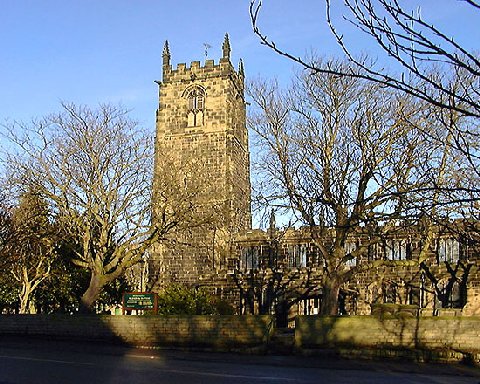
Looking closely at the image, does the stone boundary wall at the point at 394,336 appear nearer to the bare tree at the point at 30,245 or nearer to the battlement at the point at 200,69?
the bare tree at the point at 30,245

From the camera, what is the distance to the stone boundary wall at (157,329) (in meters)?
19.8

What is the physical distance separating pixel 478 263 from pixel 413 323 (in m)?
18.5

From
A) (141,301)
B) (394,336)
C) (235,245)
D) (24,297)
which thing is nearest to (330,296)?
(394,336)

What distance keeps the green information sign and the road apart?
4759mm

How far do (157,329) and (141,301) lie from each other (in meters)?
3.26

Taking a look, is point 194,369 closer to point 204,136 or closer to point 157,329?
point 157,329

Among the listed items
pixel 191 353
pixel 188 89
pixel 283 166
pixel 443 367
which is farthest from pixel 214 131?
pixel 443 367

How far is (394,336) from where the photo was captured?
18.2 meters

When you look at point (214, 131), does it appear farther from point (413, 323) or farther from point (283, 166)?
point (413, 323)

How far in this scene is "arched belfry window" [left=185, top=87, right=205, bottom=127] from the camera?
54.0 meters

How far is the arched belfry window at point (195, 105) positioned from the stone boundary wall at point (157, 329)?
31.5m

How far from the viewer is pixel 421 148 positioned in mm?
22922

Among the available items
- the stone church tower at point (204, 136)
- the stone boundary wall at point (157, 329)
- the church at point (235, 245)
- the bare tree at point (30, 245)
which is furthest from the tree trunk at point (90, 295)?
the stone church tower at point (204, 136)

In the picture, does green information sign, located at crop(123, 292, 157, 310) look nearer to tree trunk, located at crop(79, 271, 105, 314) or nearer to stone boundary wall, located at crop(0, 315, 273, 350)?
stone boundary wall, located at crop(0, 315, 273, 350)
